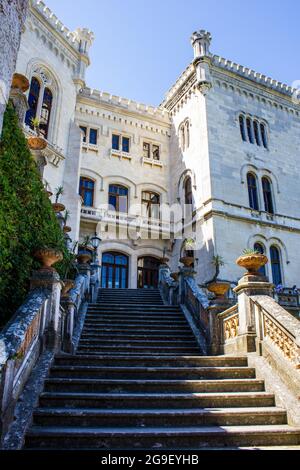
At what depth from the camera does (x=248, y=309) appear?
24.0 feet

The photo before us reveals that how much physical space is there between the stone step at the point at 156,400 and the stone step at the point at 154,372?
674 millimetres

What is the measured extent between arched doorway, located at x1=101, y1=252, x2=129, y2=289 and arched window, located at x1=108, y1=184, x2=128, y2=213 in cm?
298

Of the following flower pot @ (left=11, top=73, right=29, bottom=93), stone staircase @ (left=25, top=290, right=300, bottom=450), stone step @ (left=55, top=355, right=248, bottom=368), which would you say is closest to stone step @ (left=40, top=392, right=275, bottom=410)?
stone staircase @ (left=25, top=290, right=300, bottom=450)

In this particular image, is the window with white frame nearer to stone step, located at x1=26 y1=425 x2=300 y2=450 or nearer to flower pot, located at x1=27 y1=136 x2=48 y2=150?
flower pot, located at x1=27 y1=136 x2=48 y2=150

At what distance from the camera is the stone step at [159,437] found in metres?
4.41

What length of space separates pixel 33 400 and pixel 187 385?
243 cm

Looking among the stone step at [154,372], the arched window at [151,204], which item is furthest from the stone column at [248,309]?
the arched window at [151,204]

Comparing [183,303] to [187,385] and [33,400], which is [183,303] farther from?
[33,400]

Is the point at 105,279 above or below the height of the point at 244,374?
above

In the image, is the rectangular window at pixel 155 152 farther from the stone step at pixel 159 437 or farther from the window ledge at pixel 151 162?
the stone step at pixel 159 437

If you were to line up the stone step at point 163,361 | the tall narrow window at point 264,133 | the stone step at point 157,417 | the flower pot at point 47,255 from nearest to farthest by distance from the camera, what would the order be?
the stone step at point 157,417 → the flower pot at point 47,255 → the stone step at point 163,361 → the tall narrow window at point 264,133

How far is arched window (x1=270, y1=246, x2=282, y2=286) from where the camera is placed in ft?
69.4
